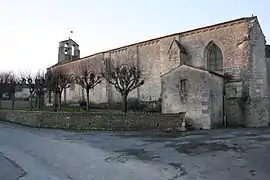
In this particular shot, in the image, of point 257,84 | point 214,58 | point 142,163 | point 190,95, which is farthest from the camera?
point 214,58

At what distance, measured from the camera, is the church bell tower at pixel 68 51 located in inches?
2247

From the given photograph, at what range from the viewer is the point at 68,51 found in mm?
57656

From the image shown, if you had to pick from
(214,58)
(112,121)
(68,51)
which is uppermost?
(68,51)

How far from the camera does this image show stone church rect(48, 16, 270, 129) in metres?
27.2

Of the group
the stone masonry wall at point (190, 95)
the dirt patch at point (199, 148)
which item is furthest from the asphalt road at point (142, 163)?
the stone masonry wall at point (190, 95)

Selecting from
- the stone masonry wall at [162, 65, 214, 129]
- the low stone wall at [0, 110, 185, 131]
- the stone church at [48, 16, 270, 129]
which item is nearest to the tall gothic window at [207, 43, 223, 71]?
the stone church at [48, 16, 270, 129]

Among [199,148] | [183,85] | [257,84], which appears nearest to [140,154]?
[199,148]

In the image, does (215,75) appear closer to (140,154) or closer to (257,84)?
(257,84)

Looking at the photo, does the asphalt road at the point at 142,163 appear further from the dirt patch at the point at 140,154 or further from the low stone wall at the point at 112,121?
the low stone wall at the point at 112,121

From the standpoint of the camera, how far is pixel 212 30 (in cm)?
3306

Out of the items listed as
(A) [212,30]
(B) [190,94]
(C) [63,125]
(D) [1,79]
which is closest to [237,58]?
(A) [212,30]

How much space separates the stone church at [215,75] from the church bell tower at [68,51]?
22.3m

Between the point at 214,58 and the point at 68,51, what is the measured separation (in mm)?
31500

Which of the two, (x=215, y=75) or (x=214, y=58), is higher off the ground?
(x=214, y=58)
